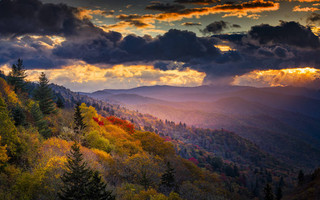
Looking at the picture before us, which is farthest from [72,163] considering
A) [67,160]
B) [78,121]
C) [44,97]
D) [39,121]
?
[44,97]

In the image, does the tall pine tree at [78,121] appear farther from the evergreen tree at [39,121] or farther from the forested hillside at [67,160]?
the evergreen tree at [39,121]

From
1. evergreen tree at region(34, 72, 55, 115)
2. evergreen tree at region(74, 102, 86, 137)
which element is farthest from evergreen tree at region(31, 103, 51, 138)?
evergreen tree at region(34, 72, 55, 115)

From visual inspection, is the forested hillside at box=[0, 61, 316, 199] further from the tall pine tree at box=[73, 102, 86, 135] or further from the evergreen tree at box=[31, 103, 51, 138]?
the tall pine tree at box=[73, 102, 86, 135]

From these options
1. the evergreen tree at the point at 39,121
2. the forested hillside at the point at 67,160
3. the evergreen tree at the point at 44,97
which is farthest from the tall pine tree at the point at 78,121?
the evergreen tree at the point at 44,97

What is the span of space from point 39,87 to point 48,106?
10394mm

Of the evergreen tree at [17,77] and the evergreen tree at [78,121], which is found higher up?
the evergreen tree at [17,77]

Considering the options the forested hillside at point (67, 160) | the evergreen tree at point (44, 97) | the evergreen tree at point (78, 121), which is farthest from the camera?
the evergreen tree at point (44, 97)

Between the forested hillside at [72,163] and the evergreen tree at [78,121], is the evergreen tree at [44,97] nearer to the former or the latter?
the forested hillside at [72,163]

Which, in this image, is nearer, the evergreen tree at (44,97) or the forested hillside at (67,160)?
the forested hillside at (67,160)

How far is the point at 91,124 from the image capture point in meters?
72.7

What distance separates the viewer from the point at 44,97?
78438 mm

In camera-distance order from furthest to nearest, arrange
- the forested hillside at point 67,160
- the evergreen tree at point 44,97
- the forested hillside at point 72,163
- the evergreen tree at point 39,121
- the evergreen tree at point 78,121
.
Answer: the evergreen tree at point 44,97
the evergreen tree at point 78,121
the evergreen tree at point 39,121
the forested hillside at point 67,160
the forested hillside at point 72,163

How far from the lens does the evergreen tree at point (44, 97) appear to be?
75125 mm

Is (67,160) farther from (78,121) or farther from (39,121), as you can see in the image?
(39,121)
